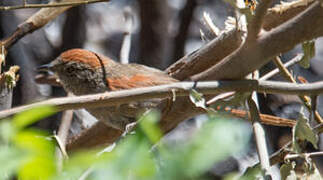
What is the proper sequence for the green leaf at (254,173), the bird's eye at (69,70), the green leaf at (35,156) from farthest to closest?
the bird's eye at (69,70)
the green leaf at (254,173)
the green leaf at (35,156)

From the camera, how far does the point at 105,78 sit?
156 inches

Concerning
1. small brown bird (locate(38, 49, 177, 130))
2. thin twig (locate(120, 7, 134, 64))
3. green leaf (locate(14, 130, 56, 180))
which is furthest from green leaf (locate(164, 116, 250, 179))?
thin twig (locate(120, 7, 134, 64))

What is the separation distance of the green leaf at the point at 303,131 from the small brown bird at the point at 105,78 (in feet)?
4.85

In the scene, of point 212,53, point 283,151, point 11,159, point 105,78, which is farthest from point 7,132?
point 105,78

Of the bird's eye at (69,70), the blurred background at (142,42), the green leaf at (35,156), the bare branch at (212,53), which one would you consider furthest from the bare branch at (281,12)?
the blurred background at (142,42)

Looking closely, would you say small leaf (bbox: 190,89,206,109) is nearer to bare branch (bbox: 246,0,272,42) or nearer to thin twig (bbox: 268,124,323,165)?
A: bare branch (bbox: 246,0,272,42)

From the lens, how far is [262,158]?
204 centimetres

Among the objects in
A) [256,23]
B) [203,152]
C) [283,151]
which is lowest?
[283,151]

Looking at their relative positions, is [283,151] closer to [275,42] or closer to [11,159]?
[275,42]

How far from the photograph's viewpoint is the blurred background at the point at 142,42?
589 cm

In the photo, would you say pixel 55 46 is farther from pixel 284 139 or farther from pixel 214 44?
pixel 214 44

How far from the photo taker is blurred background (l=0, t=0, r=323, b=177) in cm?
589

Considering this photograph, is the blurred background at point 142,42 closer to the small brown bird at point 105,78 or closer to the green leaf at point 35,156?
the small brown bird at point 105,78

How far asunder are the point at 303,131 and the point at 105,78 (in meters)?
2.10
